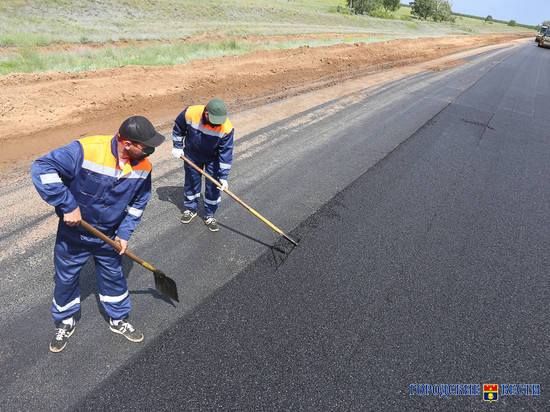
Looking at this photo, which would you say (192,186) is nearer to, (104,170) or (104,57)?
(104,170)

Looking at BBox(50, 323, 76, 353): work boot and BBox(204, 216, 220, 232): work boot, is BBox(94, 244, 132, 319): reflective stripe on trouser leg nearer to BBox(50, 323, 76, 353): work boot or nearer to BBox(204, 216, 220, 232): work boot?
BBox(50, 323, 76, 353): work boot

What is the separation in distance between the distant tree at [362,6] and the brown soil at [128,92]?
2285 inches

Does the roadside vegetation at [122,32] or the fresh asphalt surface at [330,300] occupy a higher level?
the roadside vegetation at [122,32]

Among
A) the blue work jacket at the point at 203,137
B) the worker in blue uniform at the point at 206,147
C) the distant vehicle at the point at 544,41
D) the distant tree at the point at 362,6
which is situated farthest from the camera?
the distant tree at the point at 362,6

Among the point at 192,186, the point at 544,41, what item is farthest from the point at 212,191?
the point at 544,41

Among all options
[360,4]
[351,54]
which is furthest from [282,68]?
[360,4]

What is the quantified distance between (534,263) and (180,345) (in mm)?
4808

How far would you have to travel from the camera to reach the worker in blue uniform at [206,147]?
4141mm

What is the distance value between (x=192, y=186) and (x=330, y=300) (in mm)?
2560

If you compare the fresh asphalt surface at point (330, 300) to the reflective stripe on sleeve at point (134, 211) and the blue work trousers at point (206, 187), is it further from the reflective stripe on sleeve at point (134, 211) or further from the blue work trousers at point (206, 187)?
the reflective stripe on sleeve at point (134, 211)

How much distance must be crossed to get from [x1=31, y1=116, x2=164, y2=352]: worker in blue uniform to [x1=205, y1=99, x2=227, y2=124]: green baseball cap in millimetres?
1434

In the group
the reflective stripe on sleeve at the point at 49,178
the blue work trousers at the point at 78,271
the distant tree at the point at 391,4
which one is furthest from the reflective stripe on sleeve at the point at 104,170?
the distant tree at the point at 391,4

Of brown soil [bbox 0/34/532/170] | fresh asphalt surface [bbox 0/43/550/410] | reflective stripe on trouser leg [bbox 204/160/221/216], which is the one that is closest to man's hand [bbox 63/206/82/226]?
fresh asphalt surface [bbox 0/43/550/410]

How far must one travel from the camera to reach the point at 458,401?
2.80 meters
